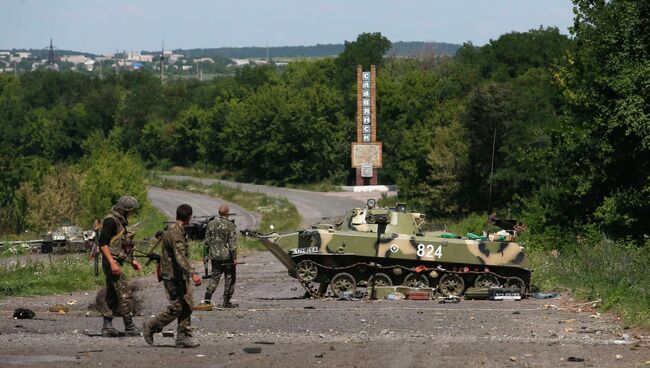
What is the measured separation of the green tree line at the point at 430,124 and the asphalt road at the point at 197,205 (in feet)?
13.9

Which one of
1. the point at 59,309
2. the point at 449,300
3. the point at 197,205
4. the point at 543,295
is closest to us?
the point at 59,309

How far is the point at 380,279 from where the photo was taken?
2667 cm

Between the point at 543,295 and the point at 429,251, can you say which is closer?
the point at 543,295

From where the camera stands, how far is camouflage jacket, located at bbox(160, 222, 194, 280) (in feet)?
53.3

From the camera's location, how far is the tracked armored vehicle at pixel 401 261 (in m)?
26.6

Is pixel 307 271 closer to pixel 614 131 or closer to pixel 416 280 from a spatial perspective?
pixel 416 280

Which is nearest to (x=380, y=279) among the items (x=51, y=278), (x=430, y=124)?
(x=51, y=278)

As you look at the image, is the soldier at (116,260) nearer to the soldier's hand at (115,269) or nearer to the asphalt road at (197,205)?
the soldier's hand at (115,269)

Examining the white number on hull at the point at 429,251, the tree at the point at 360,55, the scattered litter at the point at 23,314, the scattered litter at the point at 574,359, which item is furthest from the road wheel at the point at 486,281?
the tree at the point at 360,55

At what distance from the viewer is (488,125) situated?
71.4m

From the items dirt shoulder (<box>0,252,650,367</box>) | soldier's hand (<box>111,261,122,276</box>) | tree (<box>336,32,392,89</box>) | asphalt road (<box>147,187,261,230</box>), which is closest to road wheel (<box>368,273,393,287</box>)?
dirt shoulder (<box>0,252,650,367</box>)

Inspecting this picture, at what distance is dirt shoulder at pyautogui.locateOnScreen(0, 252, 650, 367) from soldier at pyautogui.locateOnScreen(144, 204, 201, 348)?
0.91 ft

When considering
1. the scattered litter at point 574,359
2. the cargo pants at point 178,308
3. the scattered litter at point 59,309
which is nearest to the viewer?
the scattered litter at point 574,359

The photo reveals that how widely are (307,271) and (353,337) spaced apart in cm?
863
